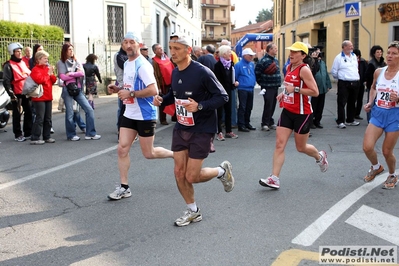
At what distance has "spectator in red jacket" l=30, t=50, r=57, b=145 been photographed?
9453 millimetres

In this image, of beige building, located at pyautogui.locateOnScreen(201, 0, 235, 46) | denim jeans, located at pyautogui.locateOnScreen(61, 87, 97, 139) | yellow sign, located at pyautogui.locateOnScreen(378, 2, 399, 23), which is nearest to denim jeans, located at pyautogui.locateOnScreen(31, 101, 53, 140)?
denim jeans, located at pyautogui.locateOnScreen(61, 87, 97, 139)

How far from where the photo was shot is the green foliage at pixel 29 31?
1756 centimetres

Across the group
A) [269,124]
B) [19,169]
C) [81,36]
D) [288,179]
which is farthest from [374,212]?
[81,36]

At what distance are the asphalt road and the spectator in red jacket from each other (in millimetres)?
1149

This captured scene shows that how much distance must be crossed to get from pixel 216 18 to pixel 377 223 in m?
97.9

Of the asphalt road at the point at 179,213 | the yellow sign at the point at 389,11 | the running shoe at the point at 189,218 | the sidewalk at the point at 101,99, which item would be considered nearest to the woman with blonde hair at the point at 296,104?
the asphalt road at the point at 179,213

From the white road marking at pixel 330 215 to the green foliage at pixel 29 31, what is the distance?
1504cm

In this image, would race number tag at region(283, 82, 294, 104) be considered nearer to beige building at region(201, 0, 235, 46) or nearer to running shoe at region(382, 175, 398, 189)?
running shoe at region(382, 175, 398, 189)

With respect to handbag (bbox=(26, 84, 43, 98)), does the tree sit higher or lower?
higher

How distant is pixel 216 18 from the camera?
99.7 m

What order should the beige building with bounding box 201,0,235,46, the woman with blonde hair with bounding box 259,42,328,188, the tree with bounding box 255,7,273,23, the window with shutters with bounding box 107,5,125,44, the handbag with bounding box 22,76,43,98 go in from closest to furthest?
the woman with blonde hair with bounding box 259,42,328,188 → the handbag with bounding box 22,76,43,98 → the window with shutters with bounding box 107,5,125,44 → the beige building with bounding box 201,0,235,46 → the tree with bounding box 255,7,273,23

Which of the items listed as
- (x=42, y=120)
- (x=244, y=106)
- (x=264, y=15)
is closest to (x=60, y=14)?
(x=42, y=120)

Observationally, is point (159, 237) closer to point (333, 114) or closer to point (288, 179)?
point (288, 179)

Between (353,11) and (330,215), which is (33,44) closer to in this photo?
(353,11)
